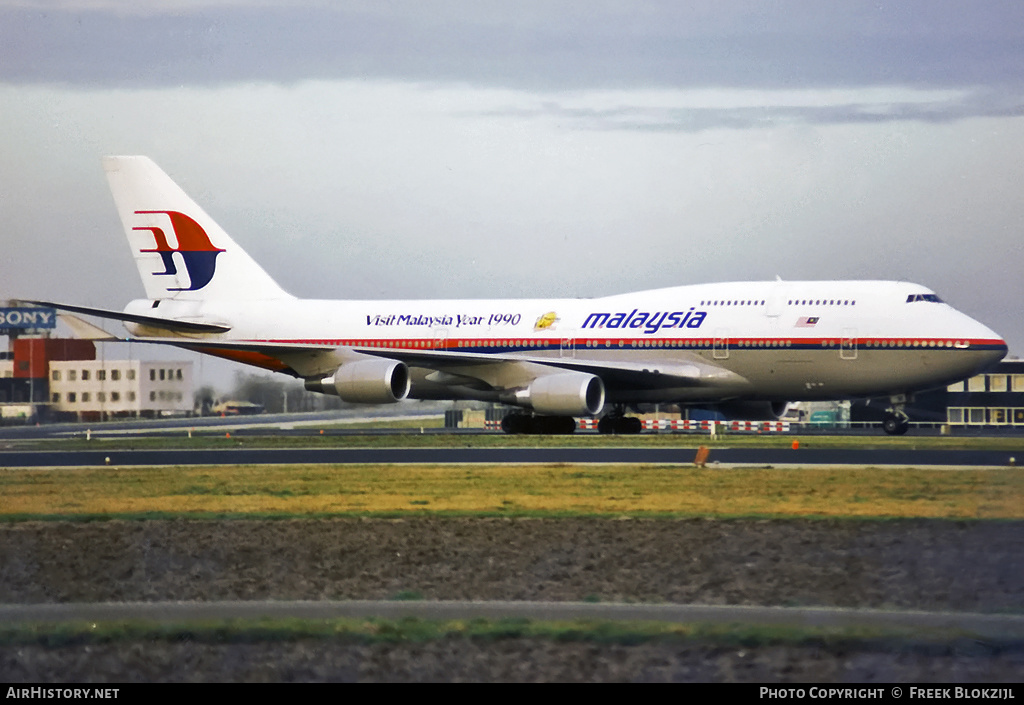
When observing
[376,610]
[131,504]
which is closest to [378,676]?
[376,610]

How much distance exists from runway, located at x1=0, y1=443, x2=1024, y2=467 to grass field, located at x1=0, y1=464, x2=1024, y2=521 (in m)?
1.99

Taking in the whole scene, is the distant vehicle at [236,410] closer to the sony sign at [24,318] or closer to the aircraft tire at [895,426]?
the sony sign at [24,318]

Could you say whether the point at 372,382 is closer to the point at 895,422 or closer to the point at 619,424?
the point at 619,424

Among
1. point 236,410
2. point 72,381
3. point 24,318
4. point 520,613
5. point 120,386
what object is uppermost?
point 24,318

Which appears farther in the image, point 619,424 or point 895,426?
point 619,424

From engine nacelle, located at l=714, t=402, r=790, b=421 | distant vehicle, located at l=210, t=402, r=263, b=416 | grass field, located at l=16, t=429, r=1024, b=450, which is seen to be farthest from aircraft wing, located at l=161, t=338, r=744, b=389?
distant vehicle, located at l=210, t=402, r=263, b=416

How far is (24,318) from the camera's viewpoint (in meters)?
82.9

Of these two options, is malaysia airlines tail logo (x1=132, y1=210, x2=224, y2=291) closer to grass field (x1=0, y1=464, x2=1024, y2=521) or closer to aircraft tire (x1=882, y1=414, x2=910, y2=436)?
grass field (x1=0, y1=464, x2=1024, y2=521)

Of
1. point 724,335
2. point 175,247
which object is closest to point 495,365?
point 724,335

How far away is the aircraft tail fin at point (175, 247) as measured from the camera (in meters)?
53.1

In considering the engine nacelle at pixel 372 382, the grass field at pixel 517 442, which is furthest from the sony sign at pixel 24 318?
the engine nacelle at pixel 372 382

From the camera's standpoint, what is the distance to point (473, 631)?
11594 millimetres

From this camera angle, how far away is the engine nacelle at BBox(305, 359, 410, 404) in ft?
147

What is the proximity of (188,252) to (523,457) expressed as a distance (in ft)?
78.7
